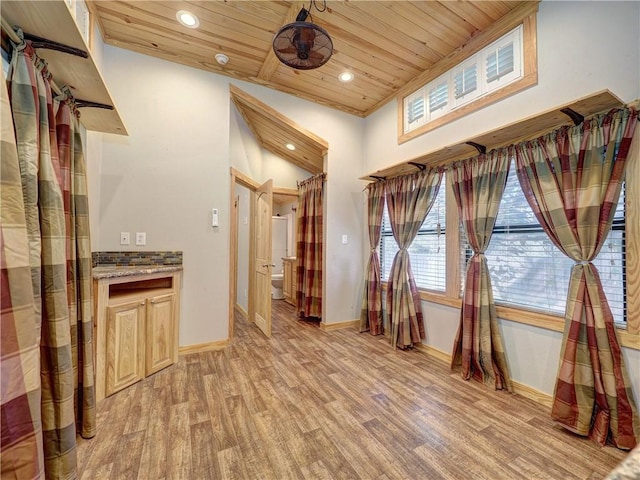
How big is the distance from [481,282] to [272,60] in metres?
3.08

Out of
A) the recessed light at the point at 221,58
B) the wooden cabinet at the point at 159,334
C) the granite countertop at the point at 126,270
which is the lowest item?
the wooden cabinet at the point at 159,334

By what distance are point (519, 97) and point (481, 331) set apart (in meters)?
2.01

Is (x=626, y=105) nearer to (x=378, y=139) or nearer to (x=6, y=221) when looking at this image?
(x=378, y=139)

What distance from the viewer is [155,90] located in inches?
109

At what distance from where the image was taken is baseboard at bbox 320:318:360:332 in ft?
12.0

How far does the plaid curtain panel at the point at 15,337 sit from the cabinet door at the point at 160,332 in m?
1.50

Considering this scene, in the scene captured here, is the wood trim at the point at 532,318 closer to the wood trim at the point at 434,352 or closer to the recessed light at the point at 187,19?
the wood trim at the point at 434,352

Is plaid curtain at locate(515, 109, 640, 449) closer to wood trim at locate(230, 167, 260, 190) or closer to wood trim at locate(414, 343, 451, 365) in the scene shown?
wood trim at locate(414, 343, 451, 365)

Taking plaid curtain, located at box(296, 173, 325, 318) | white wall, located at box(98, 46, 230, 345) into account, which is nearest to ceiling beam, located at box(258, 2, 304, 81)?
white wall, located at box(98, 46, 230, 345)

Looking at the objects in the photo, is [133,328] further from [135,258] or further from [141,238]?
[141,238]

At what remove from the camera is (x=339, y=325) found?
3727mm

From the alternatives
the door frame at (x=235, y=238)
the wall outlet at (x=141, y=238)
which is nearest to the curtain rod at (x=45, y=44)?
the wall outlet at (x=141, y=238)

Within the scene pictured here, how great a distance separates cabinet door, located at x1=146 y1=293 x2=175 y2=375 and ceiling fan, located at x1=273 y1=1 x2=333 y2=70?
Answer: 2374 millimetres

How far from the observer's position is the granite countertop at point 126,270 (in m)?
2.07
